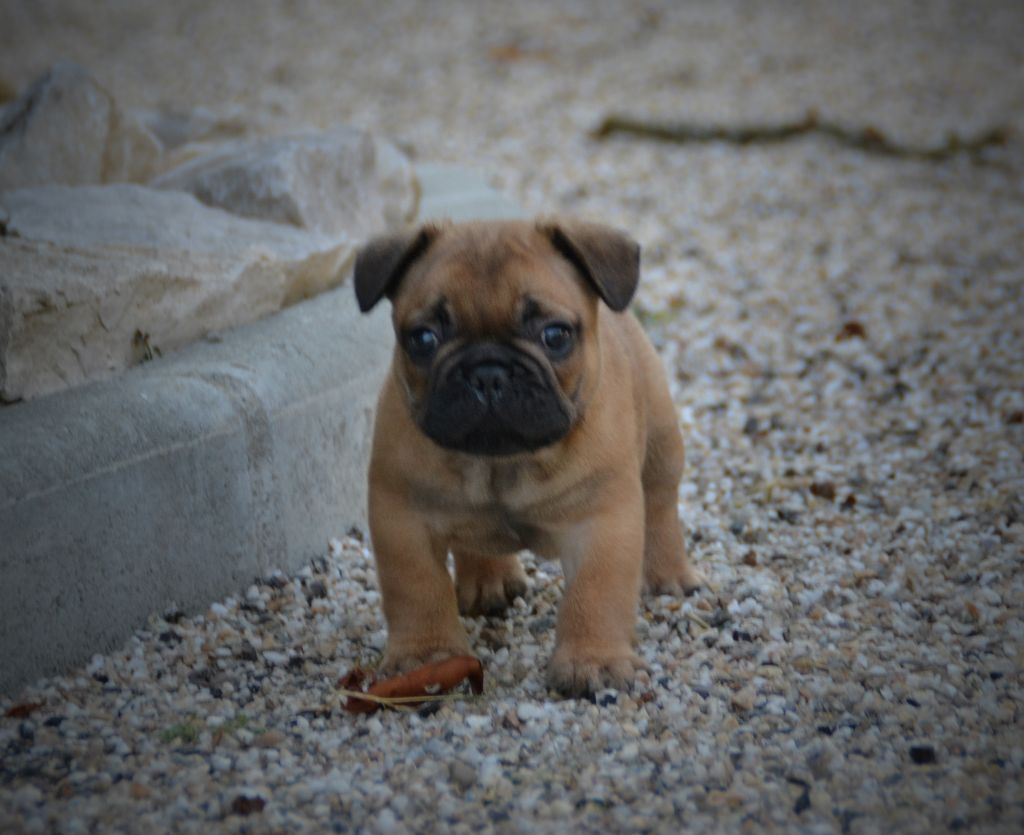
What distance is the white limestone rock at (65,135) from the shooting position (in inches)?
247

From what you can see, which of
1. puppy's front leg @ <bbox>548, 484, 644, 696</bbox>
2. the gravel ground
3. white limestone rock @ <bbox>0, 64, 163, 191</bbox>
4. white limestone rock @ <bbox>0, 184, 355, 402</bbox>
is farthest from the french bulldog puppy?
white limestone rock @ <bbox>0, 64, 163, 191</bbox>

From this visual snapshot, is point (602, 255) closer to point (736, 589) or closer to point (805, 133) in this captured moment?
point (736, 589)

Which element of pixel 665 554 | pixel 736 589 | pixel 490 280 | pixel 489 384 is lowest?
pixel 736 589

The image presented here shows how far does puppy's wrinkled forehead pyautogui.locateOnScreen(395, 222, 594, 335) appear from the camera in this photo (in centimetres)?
393

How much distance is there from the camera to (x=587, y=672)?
13.3 ft

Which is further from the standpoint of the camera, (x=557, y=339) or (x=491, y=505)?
(x=491, y=505)

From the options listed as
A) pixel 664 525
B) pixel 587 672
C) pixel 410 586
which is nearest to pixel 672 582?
pixel 664 525

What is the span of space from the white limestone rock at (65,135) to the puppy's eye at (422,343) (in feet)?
9.94

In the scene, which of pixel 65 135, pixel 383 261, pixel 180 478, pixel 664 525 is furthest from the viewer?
pixel 65 135

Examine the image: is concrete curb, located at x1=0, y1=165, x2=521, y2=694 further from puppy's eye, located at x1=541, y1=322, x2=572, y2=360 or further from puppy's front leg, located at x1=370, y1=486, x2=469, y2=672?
puppy's eye, located at x1=541, y1=322, x2=572, y2=360

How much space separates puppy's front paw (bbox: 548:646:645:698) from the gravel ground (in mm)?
59

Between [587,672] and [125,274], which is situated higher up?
[125,274]

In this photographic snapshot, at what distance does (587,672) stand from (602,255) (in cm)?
135

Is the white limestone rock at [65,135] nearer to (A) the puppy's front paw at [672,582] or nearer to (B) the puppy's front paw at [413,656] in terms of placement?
(B) the puppy's front paw at [413,656]
